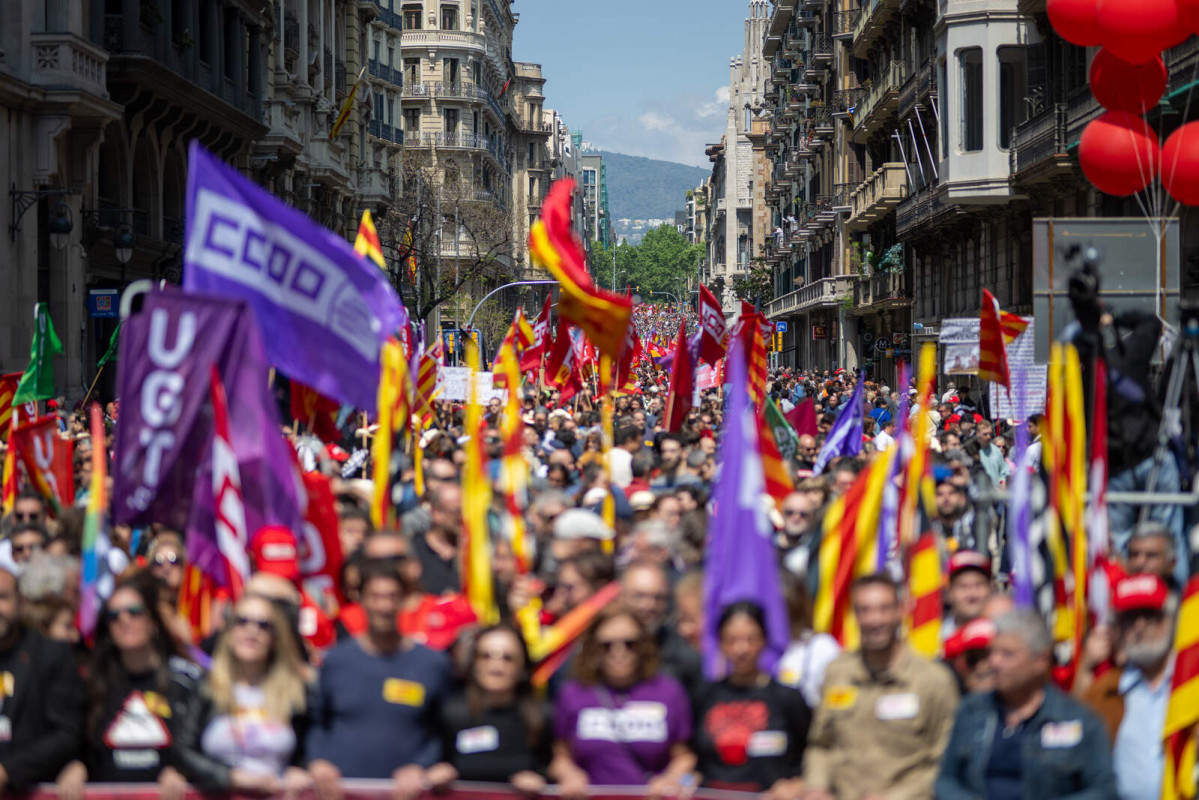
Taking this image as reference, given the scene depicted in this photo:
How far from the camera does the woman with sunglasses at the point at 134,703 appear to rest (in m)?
5.62

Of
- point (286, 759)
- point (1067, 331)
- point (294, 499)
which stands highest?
point (1067, 331)

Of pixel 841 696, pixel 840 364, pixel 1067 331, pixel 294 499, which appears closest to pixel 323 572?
pixel 294 499

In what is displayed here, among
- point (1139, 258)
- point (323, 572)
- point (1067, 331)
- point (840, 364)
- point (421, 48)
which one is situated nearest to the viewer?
point (323, 572)

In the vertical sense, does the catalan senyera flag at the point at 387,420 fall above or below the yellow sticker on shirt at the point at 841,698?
above

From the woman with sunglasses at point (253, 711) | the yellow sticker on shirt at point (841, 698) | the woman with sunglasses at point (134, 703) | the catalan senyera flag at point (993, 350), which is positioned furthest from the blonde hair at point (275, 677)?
the catalan senyera flag at point (993, 350)

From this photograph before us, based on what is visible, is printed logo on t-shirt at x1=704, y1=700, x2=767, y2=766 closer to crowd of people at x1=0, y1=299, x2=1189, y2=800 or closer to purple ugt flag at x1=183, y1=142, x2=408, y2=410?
crowd of people at x1=0, y1=299, x2=1189, y2=800

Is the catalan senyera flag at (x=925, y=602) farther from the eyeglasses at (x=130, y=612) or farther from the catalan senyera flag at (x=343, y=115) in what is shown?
the catalan senyera flag at (x=343, y=115)

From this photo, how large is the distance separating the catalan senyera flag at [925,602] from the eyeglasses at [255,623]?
9.00 ft

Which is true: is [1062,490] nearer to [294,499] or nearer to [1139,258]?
[294,499]

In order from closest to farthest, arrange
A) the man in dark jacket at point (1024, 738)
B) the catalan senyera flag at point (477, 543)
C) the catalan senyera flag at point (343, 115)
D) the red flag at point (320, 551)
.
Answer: the man in dark jacket at point (1024, 738)
the catalan senyera flag at point (477, 543)
the red flag at point (320, 551)
the catalan senyera flag at point (343, 115)

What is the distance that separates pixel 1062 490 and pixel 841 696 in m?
2.17

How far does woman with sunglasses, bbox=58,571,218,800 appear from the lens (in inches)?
221

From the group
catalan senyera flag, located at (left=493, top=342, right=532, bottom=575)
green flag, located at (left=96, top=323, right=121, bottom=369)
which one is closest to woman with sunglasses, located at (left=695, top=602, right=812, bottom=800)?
catalan senyera flag, located at (left=493, top=342, right=532, bottom=575)

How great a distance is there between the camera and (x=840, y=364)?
62656mm
